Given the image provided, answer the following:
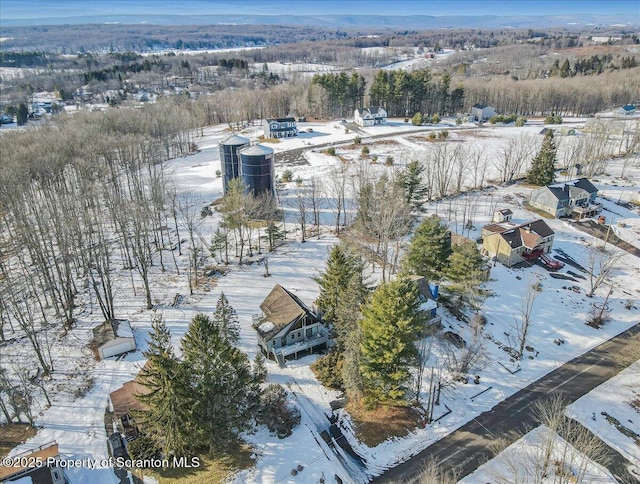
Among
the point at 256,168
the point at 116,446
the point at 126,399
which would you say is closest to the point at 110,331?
the point at 126,399

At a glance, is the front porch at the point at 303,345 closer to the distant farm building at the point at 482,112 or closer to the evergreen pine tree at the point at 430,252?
the evergreen pine tree at the point at 430,252

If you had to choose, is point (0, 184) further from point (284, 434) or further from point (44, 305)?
point (284, 434)

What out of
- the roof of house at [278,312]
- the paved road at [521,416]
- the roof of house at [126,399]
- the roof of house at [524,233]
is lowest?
the paved road at [521,416]

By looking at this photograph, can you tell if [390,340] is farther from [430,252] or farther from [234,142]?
[234,142]

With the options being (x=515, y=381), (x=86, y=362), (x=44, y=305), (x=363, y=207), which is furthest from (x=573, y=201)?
(x=44, y=305)

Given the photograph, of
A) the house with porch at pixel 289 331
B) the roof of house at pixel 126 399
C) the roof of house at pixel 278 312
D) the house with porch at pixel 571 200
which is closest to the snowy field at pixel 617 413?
the house with porch at pixel 289 331

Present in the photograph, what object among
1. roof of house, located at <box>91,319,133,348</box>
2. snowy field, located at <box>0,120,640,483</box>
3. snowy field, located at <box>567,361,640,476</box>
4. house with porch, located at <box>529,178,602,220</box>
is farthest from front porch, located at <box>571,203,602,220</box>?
roof of house, located at <box>91,319,133,348</box>

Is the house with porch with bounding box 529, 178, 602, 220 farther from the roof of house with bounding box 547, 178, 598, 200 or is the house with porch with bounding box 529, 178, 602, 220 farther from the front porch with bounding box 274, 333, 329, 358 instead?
the front porch with bounding box 274, 333, 329, 358
